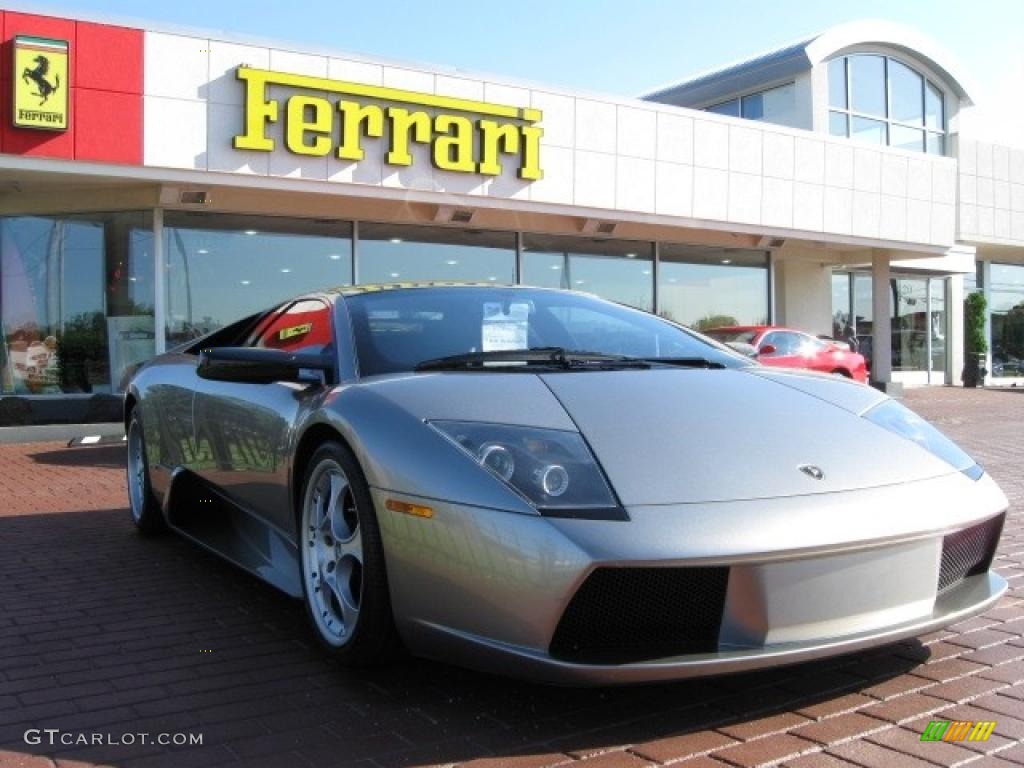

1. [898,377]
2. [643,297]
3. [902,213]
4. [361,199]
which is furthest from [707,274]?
[898,377]

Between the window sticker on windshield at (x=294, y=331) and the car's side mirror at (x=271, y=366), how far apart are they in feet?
1.47

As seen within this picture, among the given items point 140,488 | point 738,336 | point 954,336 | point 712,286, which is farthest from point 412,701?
point 954,336

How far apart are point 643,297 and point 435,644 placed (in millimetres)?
14525

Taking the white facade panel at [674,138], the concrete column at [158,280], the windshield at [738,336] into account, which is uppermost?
the white facade panel at [674,138]

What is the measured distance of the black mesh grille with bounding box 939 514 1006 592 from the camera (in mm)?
2779

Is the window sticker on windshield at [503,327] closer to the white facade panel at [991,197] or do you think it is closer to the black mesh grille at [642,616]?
the black mesh grille at [642,616]

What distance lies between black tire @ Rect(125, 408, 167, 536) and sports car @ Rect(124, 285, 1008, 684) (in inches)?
67.6

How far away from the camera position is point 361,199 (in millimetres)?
13023

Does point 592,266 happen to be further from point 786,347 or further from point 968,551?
point 968,551

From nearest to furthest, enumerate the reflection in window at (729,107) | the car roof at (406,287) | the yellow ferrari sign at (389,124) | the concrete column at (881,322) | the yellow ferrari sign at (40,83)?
the car roof at (406,287) → the yellow ferrari sign at (40,83) → the yellow ferrari sign at (389,124) → the concrete column at (881,322) → the reflection in window at (729,107)

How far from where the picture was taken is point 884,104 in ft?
78.8

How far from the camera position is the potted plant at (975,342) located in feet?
83.2

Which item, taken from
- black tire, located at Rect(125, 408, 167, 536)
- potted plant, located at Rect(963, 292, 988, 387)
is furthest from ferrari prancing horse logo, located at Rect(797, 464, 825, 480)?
potted plant, located at Rect(963, 292, 988, 387)

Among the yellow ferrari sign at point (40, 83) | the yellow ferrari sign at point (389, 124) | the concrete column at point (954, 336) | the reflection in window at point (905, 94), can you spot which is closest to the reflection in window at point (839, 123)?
the reflection in window at point (905, 94)
